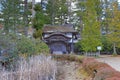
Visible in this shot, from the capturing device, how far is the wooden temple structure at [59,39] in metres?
34.7

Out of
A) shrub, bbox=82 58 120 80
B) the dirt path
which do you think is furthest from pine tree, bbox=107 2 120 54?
shrub, bbox=82 58 120 80

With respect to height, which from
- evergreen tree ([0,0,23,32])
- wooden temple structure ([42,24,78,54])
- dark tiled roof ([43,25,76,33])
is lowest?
wooden temple structure ([42,24,78,54])

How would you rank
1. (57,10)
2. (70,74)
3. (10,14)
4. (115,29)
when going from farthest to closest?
(57,10) → (115,29) → (10,14) → (70,74)

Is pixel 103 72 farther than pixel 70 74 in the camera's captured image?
No

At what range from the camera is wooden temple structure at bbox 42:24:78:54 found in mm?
34719

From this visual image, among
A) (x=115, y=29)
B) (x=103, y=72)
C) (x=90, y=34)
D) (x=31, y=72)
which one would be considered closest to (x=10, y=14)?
(x=90, y=34)

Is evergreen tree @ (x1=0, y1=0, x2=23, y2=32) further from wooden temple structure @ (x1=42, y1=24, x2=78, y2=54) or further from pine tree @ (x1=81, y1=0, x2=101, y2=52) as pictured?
pine tree @ (x1=81, y1=0, x2=101, y2=52)

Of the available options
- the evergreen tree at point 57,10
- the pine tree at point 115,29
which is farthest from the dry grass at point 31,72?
the evergreen tree at point 57,10

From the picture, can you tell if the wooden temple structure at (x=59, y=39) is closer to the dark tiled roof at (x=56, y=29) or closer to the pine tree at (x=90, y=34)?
the dark tiled roof at (x=56, y=29)

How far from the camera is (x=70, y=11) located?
150ft

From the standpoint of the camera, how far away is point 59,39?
3441 centimetres

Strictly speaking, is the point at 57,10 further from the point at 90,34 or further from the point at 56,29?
the point at 90,34

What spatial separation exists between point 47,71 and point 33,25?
24470 millimetres

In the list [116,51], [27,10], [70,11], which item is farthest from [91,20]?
[70,11]
